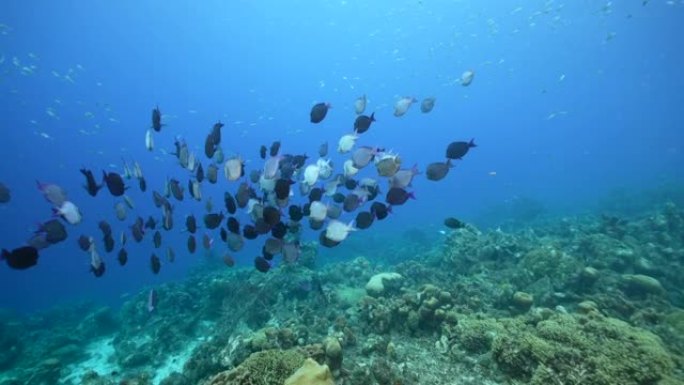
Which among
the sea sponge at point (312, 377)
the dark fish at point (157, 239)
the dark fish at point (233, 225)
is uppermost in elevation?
the dark fish at point (233, 225)

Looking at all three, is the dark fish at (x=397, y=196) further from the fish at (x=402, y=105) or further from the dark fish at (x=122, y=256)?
the dark fish at (x=122, y=256)

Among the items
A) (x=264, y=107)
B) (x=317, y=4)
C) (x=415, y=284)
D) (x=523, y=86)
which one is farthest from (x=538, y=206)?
(x=523, y=86)

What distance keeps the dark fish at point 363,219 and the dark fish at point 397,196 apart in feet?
1.51

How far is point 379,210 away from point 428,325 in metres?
2.85

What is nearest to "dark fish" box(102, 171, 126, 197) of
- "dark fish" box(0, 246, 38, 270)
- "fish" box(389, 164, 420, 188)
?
"dark fish" box(0, 246, 38, 270)

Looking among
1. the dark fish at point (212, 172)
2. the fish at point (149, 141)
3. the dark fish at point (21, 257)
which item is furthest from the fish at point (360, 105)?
the dark fish at point (21, 257)

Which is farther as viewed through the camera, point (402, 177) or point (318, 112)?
point (318, 112)

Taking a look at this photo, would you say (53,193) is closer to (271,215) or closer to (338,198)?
(271,215)

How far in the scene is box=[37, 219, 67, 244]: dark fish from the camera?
629 cm

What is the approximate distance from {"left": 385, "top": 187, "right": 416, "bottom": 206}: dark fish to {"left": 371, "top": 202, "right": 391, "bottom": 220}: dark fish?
0.16 meters

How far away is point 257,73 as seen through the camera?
125438 mm

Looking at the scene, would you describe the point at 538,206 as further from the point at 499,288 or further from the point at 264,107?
the point at 264,107

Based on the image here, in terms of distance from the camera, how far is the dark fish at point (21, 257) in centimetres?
502

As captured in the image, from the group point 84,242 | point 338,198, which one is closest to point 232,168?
point 338,198
